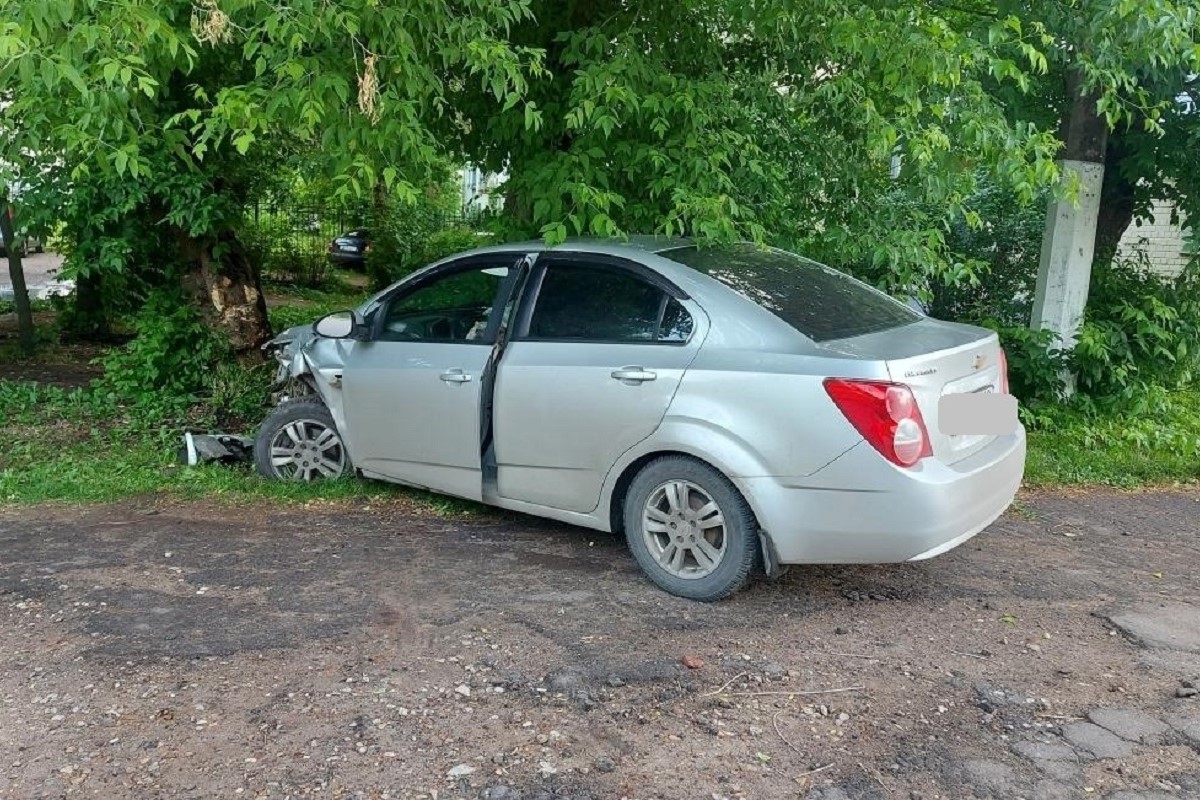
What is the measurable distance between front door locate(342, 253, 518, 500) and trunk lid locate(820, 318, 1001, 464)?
1.86 meters

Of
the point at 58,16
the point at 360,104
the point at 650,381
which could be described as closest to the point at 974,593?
the point at 650,381

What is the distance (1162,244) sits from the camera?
11.7m

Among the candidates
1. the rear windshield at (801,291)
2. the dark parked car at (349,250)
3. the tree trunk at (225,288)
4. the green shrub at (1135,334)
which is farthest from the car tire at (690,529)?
the dark parked car at (349,250)

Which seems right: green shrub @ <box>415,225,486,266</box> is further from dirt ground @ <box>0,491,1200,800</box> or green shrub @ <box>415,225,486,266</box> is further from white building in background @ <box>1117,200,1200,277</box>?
dirt ground @ <box>0,491,1200,800</box>

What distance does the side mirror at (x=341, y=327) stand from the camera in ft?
18.4

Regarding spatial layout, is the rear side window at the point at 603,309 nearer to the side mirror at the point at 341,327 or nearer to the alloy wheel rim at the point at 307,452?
the side mirror at the point at 341,327

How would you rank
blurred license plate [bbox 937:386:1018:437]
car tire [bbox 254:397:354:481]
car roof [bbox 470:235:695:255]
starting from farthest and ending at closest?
car tire [bbox 254:397:354:481], car roof [bbox 470:235:695:255], blurred license plate [bbox 937:386:1018:437]

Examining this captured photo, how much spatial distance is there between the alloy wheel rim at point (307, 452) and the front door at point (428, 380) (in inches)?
16.3

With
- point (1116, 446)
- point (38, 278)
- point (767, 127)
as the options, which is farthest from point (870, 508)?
point (38, 278)

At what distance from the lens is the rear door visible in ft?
14.8

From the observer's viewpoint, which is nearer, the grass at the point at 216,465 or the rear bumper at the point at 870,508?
the rear bumper at the point at 870,508

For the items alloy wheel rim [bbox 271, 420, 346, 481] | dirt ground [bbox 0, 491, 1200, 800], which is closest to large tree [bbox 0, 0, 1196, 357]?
alloy wheel rim [bbox 271, 420, 346, 481]

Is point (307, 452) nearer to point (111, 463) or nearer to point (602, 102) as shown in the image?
point (111, 463)

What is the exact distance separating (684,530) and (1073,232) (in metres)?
5.02
